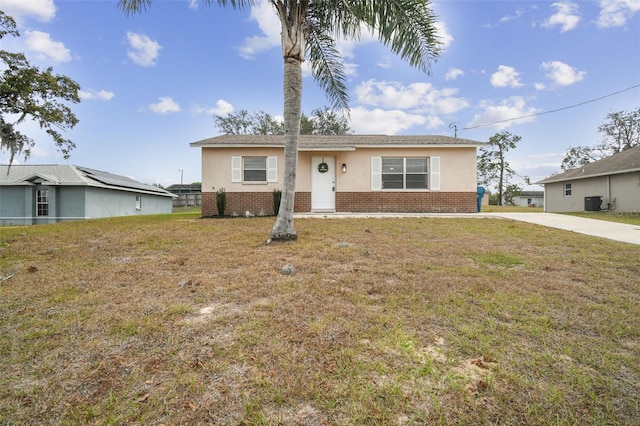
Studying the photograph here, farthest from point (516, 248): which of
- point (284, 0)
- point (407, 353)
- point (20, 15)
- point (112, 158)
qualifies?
point (112, 158)

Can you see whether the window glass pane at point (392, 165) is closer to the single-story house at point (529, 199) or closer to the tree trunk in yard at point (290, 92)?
the tree trunk in yard at point (290, 92)

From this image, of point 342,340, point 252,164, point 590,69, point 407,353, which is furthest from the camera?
point 590,69

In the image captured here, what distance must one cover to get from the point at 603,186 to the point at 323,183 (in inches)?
674

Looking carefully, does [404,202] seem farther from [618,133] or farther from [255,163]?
[618,133]

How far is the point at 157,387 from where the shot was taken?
5.33 feet

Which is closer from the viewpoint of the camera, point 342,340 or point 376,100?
point 342,340

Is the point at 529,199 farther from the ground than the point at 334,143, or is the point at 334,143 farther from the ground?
the point at 334,143

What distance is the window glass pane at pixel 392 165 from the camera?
488 inches

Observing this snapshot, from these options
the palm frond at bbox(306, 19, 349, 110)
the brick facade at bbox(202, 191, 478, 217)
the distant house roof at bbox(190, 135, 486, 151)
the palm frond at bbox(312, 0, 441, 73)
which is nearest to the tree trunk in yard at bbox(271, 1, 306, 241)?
the palm frond at bbox(312, 0, 441, 73)

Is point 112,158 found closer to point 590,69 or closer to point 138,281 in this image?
point 138,281

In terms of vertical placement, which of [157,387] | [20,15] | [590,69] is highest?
[590,69]

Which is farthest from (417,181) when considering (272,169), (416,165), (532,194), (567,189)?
(532,194)

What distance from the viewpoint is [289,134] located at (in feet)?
18.9

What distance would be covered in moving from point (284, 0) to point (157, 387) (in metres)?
6.66
